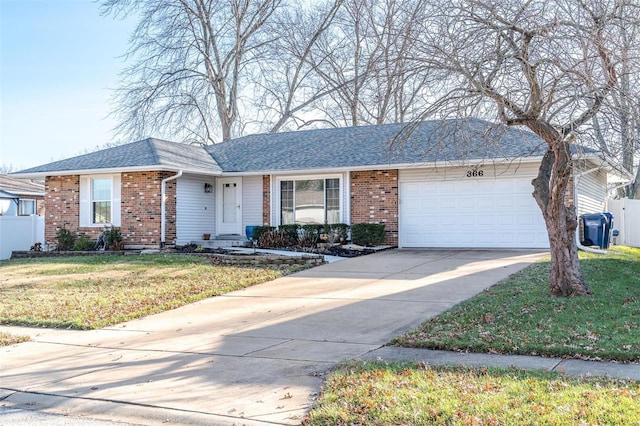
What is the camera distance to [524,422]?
458 centimetres

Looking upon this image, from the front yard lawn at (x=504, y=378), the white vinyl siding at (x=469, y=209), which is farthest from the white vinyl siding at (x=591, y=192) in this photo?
the front yard lawn at (x=504, y=378)

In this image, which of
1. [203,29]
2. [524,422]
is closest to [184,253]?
[524,422]

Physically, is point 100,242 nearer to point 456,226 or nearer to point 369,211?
point 369,211

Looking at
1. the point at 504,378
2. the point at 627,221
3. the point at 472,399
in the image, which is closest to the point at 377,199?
the point at 627,221

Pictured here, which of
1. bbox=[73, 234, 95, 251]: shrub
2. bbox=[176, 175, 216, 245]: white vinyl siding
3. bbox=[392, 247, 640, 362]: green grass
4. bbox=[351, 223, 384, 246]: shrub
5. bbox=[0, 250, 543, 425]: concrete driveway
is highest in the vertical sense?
bbox=[176, 175, 216, 245]: white vinyl siding

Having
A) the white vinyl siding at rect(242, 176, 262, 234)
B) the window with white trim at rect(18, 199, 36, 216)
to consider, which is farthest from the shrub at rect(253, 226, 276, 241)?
the window with white trim at rect(18, 199, 36, 216)

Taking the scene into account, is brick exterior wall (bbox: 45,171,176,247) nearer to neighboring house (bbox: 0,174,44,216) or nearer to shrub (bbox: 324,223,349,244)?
shrub (bbox: 324,223,349,244)

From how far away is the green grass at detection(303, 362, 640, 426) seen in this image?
470cm

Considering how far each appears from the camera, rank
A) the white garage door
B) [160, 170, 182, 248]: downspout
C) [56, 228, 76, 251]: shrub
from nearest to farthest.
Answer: the white garage door < [160, 170, 182, 248]: downspout < [56, 228, 76, 251]: shrub

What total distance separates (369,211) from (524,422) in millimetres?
14869

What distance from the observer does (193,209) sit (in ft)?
67.4

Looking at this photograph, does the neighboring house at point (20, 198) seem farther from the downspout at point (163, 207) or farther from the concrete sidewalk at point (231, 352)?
the concrete sidewalk at point (231, 352)

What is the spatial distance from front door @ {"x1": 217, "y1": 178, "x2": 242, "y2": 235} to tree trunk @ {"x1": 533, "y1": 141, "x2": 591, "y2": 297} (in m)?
13.0

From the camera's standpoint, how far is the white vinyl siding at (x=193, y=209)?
65.6 feet
